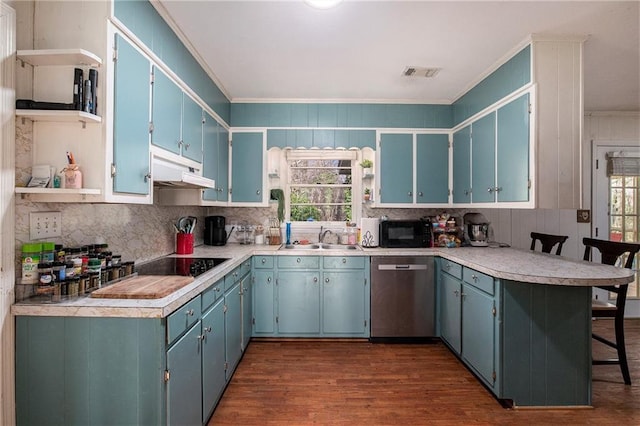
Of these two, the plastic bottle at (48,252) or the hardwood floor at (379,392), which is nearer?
the plastic bottle at (48,252)

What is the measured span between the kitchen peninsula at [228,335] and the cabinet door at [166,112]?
35.1 inches

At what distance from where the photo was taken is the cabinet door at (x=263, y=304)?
321cm

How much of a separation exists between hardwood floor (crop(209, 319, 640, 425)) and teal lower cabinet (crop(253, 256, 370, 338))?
19 centimetres

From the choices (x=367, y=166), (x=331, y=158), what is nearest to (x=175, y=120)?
(x=331, y=158)

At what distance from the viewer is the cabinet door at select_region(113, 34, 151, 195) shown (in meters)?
1.55

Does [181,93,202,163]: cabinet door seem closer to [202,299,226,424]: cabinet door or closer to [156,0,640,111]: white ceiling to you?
[156,0,640,111]: white ceiling

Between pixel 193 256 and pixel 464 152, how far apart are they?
9.43 ft

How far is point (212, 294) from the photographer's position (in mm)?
2027

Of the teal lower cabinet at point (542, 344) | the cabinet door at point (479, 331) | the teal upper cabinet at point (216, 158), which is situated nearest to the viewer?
the teal lower cabinet at point (542, 344)

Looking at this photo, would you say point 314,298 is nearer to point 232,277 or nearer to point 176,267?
point 232,277

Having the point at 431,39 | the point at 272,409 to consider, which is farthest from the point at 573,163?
the point at 272,409

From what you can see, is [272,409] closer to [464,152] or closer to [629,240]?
[464,152]

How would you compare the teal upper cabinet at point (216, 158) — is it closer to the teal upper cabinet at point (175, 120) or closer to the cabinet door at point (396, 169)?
the teal upper cabinet at point (175, 120)

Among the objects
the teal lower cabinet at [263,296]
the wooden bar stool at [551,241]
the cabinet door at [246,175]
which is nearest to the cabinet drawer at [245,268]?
the teal lower cabinet at [263,296]
